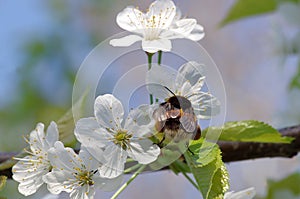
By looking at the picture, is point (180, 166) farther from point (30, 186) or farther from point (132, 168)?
point (30, 186)

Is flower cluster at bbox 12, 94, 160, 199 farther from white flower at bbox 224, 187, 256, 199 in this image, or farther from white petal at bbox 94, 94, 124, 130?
white flower at bbox 224, 187, 256, 199

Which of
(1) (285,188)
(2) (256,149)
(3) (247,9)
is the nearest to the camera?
(2) (256,149)

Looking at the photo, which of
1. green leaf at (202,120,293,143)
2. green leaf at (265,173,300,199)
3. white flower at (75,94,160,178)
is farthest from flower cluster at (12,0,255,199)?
green leaf at (265,173,300,199)

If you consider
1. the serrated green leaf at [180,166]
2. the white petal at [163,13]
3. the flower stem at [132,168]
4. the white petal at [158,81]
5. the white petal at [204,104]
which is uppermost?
the white petal at [163,13]

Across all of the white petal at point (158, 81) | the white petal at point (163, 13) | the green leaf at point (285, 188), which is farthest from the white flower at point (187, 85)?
the green leaf at point (285, 188)

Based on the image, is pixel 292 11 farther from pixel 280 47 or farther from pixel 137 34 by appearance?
pixel 137 34

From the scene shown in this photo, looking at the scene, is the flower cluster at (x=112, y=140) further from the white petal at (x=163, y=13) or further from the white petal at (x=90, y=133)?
the white petal at (x=163, y=13)

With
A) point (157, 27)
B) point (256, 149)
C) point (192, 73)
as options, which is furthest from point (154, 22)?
point (256, 149)

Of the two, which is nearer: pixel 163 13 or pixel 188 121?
pixel 188 121
